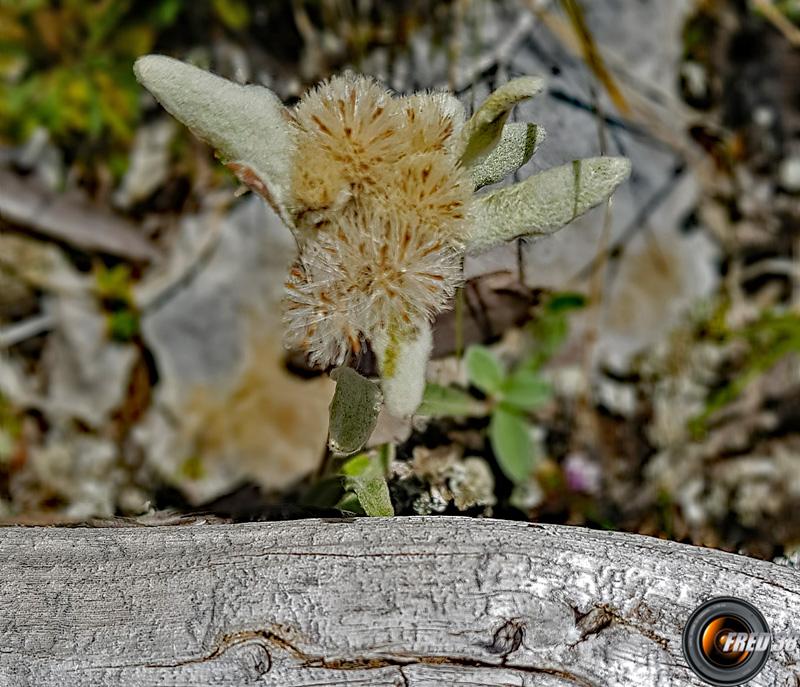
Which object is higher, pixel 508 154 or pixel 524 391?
pixel 524 391

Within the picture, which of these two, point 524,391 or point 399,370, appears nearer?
point 399,370

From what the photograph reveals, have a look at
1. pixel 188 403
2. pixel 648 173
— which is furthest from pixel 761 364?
pixel 188 403

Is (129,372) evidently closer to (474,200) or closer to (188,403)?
(188,403)

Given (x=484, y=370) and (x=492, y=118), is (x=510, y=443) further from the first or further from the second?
(x=492, y=118)

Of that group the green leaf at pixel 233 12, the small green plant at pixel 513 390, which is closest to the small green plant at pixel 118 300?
the green leaf at pixel 233 12

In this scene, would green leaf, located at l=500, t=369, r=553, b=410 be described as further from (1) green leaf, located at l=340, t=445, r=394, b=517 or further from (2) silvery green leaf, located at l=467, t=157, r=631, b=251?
(2) silvery green leaf, located at l=467, t=157, r=631, b=251

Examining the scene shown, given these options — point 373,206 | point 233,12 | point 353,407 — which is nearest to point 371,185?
point 373,206
